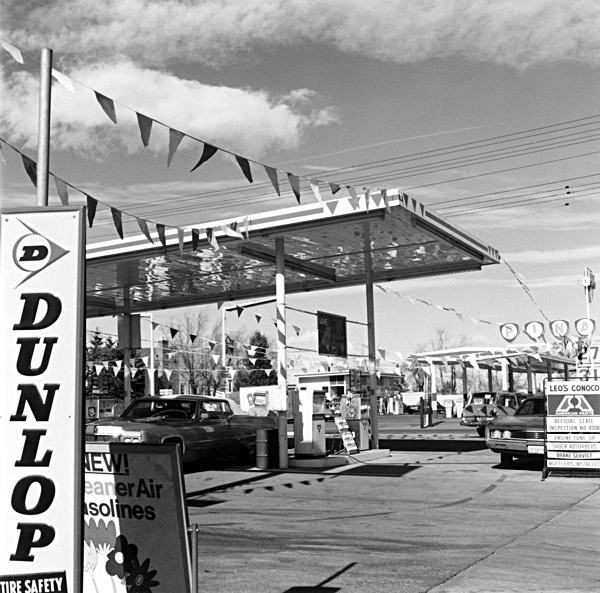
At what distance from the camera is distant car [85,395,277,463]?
1562 cm

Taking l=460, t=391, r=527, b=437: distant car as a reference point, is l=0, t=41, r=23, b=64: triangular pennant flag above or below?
above

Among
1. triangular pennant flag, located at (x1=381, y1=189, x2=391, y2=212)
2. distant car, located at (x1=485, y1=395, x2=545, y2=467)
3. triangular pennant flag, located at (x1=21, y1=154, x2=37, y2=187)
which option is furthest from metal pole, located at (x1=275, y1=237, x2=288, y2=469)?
triangular pennant flag, located at (x1=21, y1=154, x2=37, y2=187)

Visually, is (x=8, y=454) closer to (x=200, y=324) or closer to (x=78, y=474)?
(x=78, y=474)

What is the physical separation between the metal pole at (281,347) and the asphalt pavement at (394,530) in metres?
0.60

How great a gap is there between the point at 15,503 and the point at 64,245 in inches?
56.2

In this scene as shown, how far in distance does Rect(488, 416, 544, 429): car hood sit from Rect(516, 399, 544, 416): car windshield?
0.86 meters

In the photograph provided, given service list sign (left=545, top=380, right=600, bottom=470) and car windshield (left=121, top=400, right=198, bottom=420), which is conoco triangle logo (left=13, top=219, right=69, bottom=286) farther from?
service list sign (left=545, top=380, right=600, bottom=470)

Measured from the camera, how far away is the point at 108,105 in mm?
7758

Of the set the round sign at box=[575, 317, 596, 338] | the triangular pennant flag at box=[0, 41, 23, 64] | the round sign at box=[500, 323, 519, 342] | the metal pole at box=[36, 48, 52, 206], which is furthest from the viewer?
the round sign at box=[575, 317, 596, 338]

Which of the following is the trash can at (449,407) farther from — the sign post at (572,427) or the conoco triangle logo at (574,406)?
the conoco triangle logo at (574,406)

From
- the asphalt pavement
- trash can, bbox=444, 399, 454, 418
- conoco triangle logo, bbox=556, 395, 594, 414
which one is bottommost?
the asphalt pavement

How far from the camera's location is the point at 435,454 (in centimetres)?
2219

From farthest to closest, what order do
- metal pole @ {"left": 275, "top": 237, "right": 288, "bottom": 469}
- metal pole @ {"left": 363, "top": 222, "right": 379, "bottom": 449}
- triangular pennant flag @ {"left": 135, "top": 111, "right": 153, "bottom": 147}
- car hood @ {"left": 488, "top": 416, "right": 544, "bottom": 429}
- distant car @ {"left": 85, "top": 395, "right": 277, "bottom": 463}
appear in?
metal pole @ {"left": 363, "top": 222, "right": 379, "bottom": 449} < car hood @ {"left": 488, "top": 416, "right": 544, "bottom": 429} < metal pole @ {"left": 275, "top": 237, "right": 288, "bottom": 469} < distant car @ {"left": 85, "top": 395, "right": 277, "bottom": 463} < triangular pennant flag @ {"left": 135, "top": 111, "right": 153, "bottom": 147}

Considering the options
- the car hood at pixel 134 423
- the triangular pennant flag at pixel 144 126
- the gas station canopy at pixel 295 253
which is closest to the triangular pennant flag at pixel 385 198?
the gas station canopy at pixel 295 253
